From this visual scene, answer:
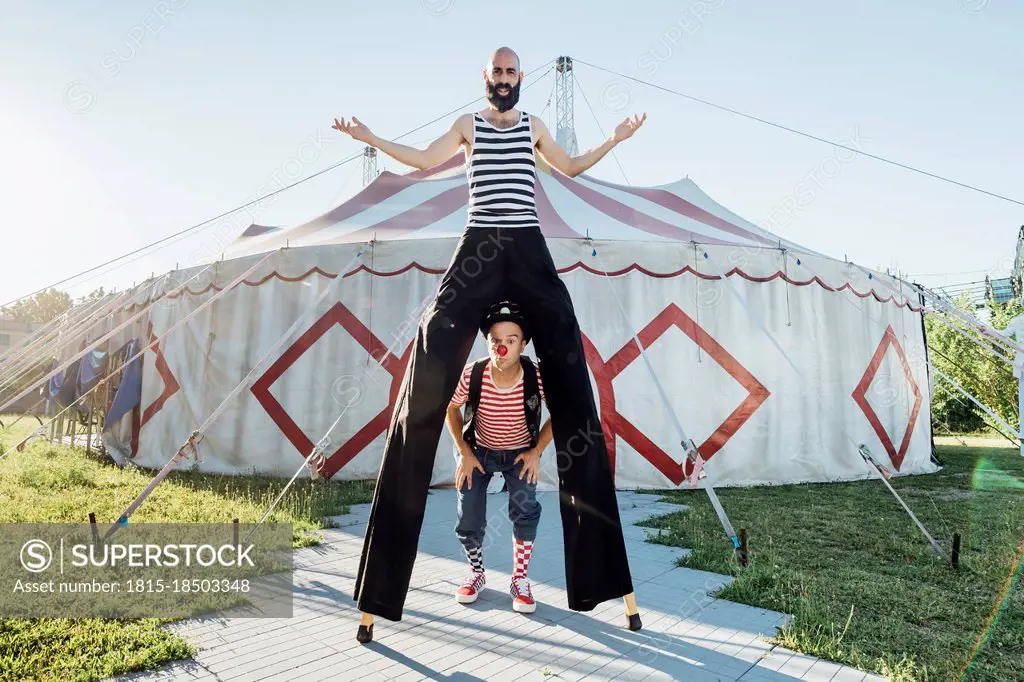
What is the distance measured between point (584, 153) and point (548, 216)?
4.06m

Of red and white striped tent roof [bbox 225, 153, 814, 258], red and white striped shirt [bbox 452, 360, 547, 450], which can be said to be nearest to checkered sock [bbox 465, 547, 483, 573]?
red and white striped shirt [bbox 452, 360, 547, 450]

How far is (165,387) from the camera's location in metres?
6.97

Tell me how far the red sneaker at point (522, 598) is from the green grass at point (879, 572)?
894 millimetres

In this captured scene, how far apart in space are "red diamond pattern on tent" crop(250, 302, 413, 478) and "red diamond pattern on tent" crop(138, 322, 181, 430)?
1.54 m

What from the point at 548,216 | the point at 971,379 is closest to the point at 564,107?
the point at 548,216

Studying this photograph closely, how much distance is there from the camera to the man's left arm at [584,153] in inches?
84.6

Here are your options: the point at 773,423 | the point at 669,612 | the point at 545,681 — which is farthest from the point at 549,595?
the point at 773,423

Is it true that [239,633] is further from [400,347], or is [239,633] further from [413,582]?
[400,347]

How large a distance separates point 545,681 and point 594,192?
239 inches

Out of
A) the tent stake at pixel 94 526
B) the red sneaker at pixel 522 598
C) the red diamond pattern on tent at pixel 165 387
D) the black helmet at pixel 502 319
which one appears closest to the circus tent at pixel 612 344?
the red diamond pattern on tent at pixel 165 387

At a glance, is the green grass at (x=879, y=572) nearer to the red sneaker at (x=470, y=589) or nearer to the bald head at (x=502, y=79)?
the red sneaker at (x=470, y=589)

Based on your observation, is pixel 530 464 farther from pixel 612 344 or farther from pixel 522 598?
pixel 612 344

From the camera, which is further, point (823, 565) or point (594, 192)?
point (594, 192)

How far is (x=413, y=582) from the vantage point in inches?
110
